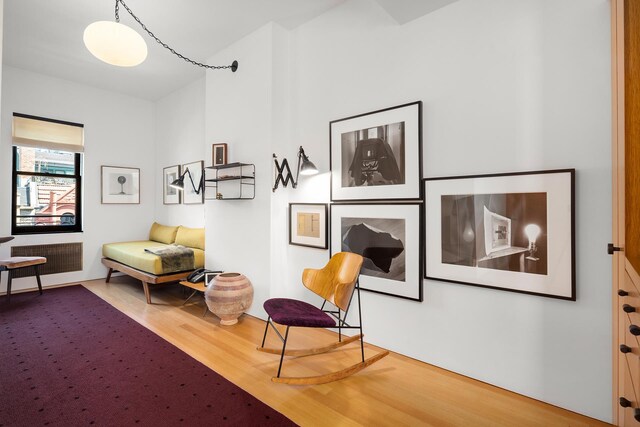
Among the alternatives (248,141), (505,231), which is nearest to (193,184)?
(248,141)

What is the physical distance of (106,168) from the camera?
5.19 meters

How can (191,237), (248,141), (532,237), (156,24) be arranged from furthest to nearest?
(191,237), (248,141), (156,24), (532,237)

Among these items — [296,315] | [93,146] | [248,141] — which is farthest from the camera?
[93,146]

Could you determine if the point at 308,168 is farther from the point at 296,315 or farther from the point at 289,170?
the point at 296,315

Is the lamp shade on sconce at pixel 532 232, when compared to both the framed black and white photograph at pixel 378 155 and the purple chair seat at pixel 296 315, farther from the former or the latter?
the purple chair seat at pixel 296 315

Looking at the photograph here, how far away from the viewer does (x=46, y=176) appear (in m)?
4.69

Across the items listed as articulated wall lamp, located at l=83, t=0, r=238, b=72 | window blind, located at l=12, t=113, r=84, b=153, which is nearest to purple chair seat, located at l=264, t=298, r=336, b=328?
articulated wall lamp, located at l=83, t=0, r=238, b=72

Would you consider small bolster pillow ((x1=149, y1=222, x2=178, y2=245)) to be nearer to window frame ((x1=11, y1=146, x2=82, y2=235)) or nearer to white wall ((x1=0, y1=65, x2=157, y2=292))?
white wall ((x1=0, y1=65, x2=157, y2=292))

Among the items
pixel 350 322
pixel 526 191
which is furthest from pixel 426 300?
pixel 526 191

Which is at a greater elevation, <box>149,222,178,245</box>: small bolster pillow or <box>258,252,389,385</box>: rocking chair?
<box>149,222,178,245</box>: small bolster pillow

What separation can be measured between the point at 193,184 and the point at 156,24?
2134 millimetres

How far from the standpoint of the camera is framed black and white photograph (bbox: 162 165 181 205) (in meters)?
5.22

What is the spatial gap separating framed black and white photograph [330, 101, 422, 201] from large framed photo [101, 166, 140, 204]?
4323mm

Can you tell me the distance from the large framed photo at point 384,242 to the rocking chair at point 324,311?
0.22 metres
